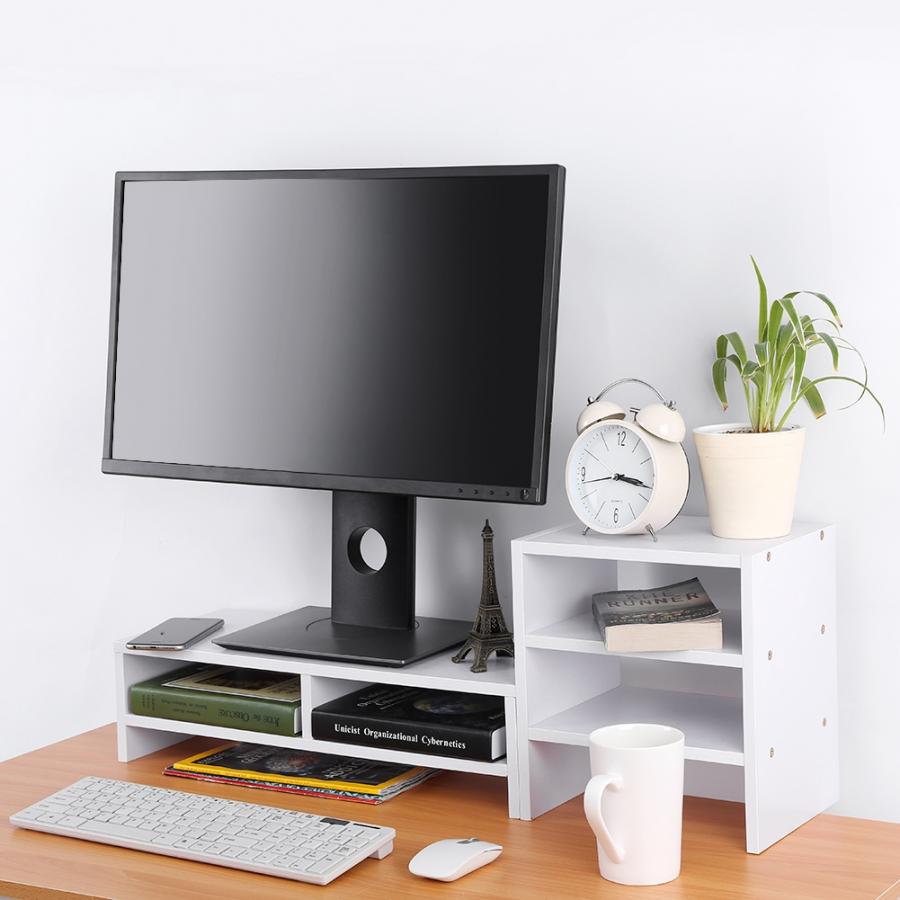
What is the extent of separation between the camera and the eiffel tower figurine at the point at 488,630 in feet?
5.11

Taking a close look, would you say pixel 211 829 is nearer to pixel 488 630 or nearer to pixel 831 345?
pixel 488 630

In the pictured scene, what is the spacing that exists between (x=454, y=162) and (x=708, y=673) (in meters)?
0.70

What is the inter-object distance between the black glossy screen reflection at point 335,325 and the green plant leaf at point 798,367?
272mm

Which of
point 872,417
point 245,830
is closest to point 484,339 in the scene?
point 872,417

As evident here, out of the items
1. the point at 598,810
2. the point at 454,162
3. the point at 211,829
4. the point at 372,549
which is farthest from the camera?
the point at 372,549

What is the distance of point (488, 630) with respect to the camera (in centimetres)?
158

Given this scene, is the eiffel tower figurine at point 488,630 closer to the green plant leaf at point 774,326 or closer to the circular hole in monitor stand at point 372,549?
the circular hole in monitor stand at point 372,549

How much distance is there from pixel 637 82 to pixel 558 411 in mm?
402

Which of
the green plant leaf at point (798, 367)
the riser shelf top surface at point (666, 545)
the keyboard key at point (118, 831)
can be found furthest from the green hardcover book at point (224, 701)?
the green plant leaf at point (798, 367)

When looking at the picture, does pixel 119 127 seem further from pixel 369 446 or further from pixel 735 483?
pixel 735 483

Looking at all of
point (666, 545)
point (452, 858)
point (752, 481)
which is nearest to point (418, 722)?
point (452, 858)

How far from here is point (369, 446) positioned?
161cm

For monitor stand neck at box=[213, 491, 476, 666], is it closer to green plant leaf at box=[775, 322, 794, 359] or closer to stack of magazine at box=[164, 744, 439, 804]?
stack of magazine at box=[164, 744, 439, 804]

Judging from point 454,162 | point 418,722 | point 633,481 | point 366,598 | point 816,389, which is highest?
point 454,162
